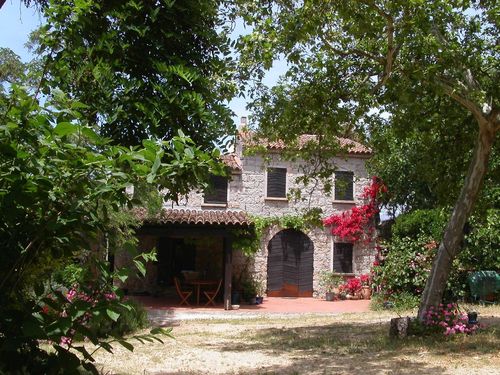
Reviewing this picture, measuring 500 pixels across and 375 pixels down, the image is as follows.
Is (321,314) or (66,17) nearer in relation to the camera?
(66,17)

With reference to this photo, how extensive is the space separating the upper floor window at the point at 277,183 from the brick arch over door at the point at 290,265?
4.92 ft

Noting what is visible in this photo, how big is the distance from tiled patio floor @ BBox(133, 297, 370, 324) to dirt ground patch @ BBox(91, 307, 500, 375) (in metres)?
3.09

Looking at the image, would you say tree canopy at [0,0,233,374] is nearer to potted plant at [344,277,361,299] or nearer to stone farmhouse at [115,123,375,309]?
stone farmhouse at [115,123,375,309]

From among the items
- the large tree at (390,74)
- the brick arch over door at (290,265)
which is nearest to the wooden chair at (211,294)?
the brick arch over door at (290,265)

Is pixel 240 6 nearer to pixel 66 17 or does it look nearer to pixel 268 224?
pixel 66 17

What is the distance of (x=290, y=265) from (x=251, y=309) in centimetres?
452

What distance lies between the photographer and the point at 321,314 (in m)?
16.6

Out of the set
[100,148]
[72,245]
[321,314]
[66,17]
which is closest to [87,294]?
[72,245]

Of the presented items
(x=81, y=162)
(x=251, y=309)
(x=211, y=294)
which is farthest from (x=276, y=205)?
(x=81, y=162)

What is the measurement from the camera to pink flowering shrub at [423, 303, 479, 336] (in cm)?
973

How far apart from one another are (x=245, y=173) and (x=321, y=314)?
7.14 metres

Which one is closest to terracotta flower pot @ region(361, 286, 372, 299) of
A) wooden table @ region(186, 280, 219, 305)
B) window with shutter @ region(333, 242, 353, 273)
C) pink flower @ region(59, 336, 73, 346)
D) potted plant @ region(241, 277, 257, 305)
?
window with shutter @ region(333, 242, 353, 273)

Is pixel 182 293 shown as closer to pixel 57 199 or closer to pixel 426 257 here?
pixel 426 257

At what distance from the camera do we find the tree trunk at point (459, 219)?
9805 mm
